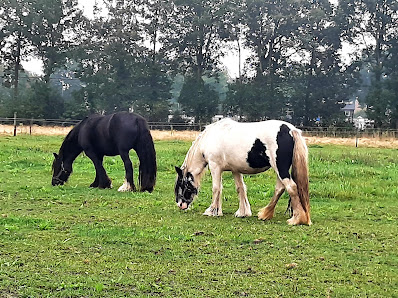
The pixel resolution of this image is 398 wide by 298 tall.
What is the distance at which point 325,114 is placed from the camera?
51875 millimetres

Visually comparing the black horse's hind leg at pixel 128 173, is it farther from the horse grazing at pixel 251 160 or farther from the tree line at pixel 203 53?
the tree line at pixel 203 53

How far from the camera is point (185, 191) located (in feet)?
32.2

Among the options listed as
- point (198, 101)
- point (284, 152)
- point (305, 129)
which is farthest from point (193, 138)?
point (284, 152)

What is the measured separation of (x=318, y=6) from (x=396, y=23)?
8001mm

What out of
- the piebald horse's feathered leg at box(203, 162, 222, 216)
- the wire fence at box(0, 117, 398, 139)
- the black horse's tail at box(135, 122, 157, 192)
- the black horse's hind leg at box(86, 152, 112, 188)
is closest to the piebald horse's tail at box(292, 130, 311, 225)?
the piebald horse's feathered leg at box(203, 162, 222, 216)

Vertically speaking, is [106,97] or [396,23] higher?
[396,23]

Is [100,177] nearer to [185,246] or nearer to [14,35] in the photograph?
[185,246]

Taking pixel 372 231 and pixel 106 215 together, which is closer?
pixel 372 231

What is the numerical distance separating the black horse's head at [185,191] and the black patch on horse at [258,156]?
53.2 inches

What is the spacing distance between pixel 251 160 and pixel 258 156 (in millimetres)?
158

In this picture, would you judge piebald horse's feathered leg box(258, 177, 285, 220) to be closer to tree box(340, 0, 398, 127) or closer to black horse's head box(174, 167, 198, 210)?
black horse's head box(174, 167, 198, 210)

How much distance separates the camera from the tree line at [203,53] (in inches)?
2057

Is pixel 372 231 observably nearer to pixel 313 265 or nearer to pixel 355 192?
pixel 313 265

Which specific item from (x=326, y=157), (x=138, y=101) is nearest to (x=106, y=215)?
(x=326, y=157)
